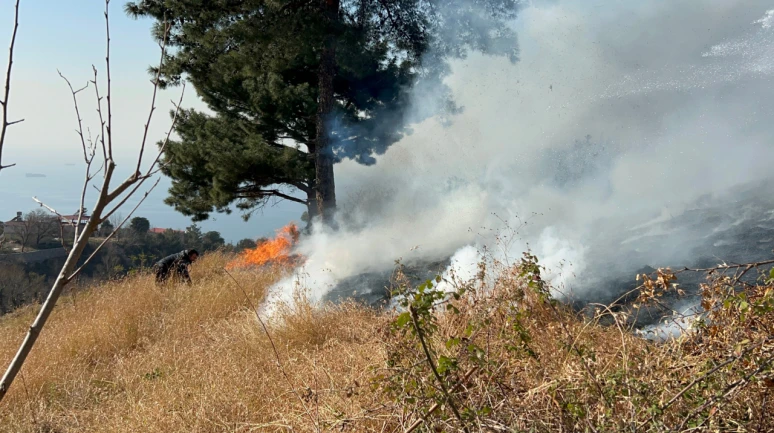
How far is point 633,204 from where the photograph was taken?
8.66 metres

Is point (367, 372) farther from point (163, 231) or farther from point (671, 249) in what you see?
point (163, 231)

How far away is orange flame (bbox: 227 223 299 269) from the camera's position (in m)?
11.1

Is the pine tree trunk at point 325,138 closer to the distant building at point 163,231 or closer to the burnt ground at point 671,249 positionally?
the burnt ground at point 671,249

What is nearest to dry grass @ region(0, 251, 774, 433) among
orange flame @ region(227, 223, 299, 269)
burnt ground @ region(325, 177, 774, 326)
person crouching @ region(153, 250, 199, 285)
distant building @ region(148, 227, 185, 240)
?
burnt ground @ region(325, 177, 774, 326)

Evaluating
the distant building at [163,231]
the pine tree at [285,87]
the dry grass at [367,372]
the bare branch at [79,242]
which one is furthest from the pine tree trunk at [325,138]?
the distant building at [163,231]

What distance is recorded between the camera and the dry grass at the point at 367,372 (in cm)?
226

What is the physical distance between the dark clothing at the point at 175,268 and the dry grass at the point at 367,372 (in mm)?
2259

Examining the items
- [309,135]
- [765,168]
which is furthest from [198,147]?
[765,168]

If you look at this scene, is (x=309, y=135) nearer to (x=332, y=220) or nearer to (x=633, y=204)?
(x=332, y=220)

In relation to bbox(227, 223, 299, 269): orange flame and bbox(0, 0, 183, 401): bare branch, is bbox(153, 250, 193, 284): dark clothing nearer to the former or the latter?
bbox(227, 223, 299, 269): orange flame

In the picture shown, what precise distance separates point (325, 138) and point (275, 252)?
3.46m

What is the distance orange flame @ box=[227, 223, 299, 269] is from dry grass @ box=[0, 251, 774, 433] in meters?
4.02

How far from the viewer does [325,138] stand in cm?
1036

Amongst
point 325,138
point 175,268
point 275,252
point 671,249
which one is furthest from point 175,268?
point 671,249
